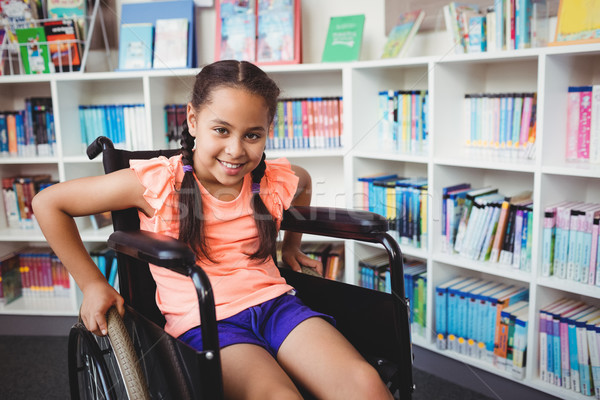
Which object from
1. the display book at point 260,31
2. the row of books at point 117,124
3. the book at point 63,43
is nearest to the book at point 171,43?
Answer: the display book at point 260,31

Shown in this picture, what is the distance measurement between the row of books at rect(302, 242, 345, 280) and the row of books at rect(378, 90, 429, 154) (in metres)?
0.55

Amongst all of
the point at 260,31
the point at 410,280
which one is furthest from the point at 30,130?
the point at 410,280

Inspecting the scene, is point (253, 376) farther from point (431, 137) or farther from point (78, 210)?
point (431, 137)

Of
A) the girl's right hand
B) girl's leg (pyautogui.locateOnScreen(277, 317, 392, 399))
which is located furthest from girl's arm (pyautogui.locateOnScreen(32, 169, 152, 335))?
girl's leg (pyautogui.locateOnScreen(277, 317, 392, 399))

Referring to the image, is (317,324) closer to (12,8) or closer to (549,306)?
(549,306)

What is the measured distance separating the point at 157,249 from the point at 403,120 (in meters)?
1.54

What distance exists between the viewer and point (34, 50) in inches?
96.7

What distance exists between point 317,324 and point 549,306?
106cm

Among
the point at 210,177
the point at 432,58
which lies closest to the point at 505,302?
the point at 432,58

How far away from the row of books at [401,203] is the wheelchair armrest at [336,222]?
904 millimetres

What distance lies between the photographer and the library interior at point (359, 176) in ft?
4.01

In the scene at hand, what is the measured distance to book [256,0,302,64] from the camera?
235cm

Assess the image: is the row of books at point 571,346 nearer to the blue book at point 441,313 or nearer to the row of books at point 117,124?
the blue book at point 441,313

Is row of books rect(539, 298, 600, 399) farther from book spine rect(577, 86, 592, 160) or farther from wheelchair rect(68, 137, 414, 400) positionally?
wheelchair rect(68, 137, 414, 400)
